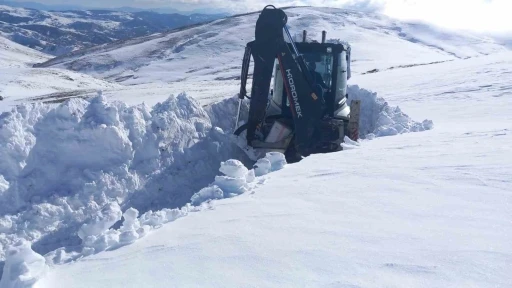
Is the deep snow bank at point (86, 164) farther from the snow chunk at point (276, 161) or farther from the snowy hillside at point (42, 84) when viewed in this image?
the snowy hillside at point (42, 84)

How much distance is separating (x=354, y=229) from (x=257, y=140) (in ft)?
17.8

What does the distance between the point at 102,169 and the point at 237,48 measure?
251ft

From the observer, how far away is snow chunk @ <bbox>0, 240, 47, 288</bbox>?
3.61 meters

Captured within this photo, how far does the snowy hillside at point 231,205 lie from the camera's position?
364cm

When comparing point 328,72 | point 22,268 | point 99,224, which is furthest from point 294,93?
point 22,268

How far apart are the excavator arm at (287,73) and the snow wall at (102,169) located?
1364 millimetres

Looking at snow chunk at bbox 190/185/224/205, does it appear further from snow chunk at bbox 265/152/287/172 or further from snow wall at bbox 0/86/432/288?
snow chunk at bbox 265/152/287/172

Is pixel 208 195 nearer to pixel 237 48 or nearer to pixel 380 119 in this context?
pixel 380 119

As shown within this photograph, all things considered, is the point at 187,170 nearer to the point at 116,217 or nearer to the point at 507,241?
the point at 116,217

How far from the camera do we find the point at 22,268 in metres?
3.71

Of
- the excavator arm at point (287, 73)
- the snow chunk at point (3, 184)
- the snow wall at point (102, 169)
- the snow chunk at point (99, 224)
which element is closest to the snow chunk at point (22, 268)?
the snow wall at point (102, 169)

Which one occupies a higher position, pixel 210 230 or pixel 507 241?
pixel 507 241

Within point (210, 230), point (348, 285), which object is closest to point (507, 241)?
point (348, 285)

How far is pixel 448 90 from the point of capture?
17.2m
